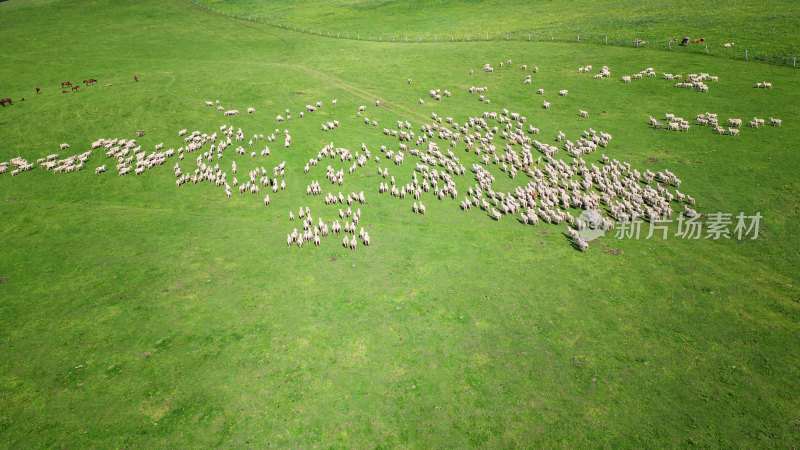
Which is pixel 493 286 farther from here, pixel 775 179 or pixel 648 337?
pixel 775 179

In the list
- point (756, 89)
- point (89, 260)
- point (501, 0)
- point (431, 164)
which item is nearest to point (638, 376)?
point (431, 164)

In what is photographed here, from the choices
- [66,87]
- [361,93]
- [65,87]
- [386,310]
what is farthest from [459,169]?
[65,87]

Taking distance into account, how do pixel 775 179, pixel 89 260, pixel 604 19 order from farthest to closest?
pixel 604 19 → pixel 775 179 → pixel 89 260

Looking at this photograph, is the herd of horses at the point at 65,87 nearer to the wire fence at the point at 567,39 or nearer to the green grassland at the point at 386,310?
the green grassland at the point at 386,310

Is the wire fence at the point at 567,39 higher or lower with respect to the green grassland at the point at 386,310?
higher

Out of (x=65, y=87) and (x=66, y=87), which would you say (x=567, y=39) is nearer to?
(x=66, y=87)

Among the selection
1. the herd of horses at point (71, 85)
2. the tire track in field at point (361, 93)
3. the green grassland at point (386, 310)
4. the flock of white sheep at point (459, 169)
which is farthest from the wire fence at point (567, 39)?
the herd of horses at point (71, 85)
